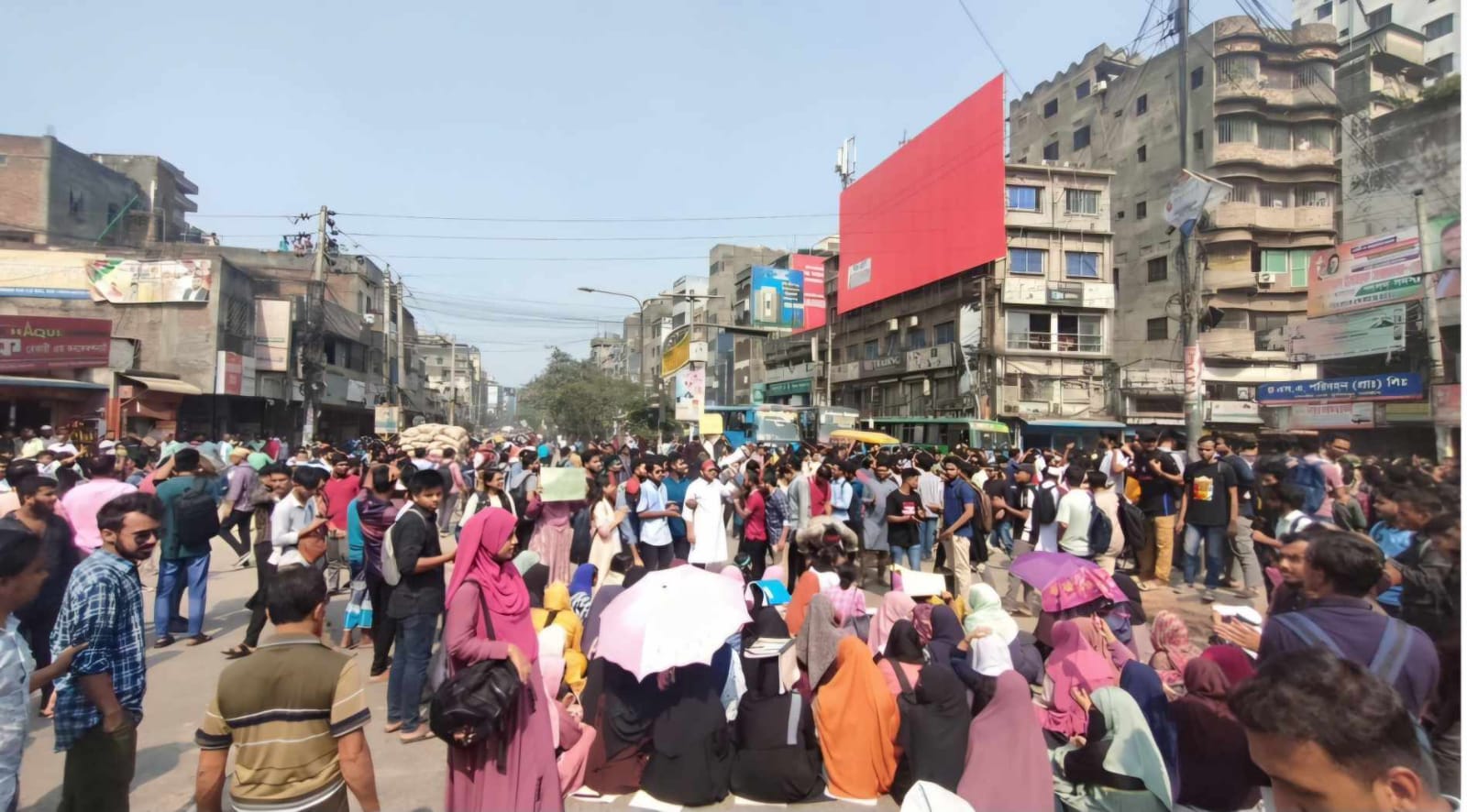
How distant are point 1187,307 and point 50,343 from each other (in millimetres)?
29773

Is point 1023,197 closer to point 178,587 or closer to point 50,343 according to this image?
point 178,587

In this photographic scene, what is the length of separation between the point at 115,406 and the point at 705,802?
2685 centimetres

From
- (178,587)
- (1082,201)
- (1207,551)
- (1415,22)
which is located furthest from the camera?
(1082,201)

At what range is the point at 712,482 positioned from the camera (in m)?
7.86

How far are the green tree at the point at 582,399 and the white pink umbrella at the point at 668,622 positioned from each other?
126 feet

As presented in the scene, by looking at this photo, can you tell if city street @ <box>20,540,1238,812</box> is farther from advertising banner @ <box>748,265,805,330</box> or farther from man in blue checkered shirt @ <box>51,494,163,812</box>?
advertising banner @ <box>748,265,805,330</box>

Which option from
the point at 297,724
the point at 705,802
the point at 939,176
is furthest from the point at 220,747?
the point at 939,176

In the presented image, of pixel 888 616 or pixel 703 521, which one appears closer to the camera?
pixel 888 616

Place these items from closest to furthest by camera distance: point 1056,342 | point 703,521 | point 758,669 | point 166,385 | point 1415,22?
point 758,669 → point 1415,22 → point 703,521 → point 166,385 → point 1056,342

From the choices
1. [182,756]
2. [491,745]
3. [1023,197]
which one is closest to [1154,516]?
[491,745]

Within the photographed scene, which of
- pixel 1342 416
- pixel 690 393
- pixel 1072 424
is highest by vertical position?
pixel 690 393

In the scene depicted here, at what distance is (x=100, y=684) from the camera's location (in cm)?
258

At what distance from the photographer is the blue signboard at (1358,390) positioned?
14484mm

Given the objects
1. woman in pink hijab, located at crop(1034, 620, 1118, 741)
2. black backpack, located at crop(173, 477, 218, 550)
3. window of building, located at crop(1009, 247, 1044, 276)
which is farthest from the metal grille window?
black backpack, located at crop(173, 477, 218, 550)
